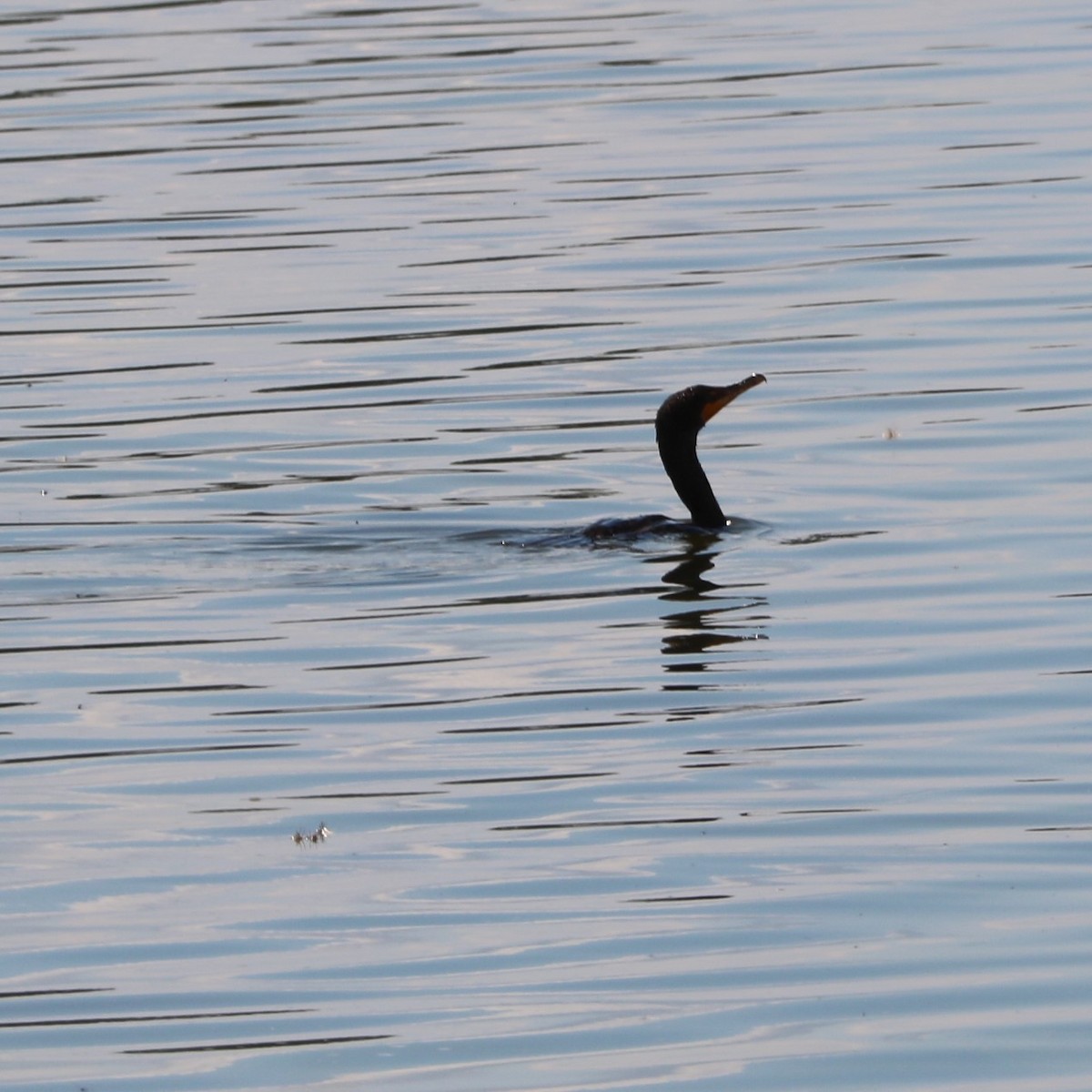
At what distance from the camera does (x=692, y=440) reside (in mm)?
13586

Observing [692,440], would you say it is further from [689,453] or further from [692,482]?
[692,482]

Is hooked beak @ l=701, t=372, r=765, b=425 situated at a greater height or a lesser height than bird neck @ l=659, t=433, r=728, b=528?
greater

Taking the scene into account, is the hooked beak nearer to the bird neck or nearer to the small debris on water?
the bird neck

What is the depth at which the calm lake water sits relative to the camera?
286 inches

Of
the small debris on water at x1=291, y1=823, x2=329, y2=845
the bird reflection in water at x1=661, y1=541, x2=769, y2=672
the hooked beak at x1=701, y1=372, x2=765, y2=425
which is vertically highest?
the small debris on water at x1=291, y1=823, x2=329, y2=845

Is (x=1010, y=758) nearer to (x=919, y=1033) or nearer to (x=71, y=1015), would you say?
Result: (x=919, y=1033)

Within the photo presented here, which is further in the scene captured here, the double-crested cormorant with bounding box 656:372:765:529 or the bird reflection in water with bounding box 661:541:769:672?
the double-crested cormorant with bounding box 656:372:765:529

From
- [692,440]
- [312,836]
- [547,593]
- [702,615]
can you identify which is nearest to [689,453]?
[692,440]

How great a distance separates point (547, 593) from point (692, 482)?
1.68 meters

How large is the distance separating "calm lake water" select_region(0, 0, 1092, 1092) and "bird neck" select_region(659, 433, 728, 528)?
0.64ft

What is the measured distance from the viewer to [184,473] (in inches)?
563

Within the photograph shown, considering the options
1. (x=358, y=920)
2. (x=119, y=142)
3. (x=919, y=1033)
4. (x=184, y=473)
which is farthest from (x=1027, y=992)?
(x=119, y=142)

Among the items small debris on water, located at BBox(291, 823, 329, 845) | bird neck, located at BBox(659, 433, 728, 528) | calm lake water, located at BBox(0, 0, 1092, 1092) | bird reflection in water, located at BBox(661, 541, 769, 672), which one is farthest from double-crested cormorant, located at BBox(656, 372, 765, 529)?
small debris on water, located at BBox(291, 823, 329, 845)

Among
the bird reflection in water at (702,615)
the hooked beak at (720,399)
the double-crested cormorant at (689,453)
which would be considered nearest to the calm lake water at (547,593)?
the bird reflection in water at (702,615)
